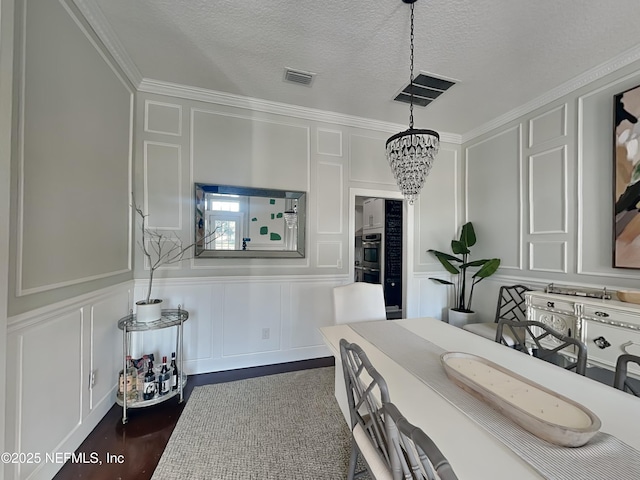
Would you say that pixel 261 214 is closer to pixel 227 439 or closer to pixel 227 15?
pixel 227 15

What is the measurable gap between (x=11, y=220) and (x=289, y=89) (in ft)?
7.64

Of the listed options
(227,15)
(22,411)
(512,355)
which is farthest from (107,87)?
(512,355)

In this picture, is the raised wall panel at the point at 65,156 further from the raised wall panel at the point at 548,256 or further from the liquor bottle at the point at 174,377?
the raised wall panel at the point at 548,256

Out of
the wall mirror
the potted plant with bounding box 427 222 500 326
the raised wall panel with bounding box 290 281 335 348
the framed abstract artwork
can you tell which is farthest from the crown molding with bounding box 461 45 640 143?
the raised wall panel with bounding box 290 281 335 348

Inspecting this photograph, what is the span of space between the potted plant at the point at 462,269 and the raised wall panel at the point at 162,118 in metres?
3.39

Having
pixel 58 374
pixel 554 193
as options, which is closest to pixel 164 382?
pixel 58 374

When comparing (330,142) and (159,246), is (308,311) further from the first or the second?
(330,142)

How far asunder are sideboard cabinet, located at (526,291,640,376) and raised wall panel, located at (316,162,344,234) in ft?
7.03

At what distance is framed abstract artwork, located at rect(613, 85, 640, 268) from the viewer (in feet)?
Result: 6.59

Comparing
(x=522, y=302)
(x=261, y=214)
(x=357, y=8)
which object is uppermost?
(x=357, y=8)

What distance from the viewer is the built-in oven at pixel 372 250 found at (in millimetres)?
4790

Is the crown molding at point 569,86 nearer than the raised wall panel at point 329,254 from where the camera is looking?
Yes

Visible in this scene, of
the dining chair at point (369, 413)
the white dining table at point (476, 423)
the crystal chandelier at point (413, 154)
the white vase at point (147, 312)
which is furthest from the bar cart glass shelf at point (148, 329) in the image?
the crystal chandelier at point (413, 154)

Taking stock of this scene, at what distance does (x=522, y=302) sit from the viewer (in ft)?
9.32
